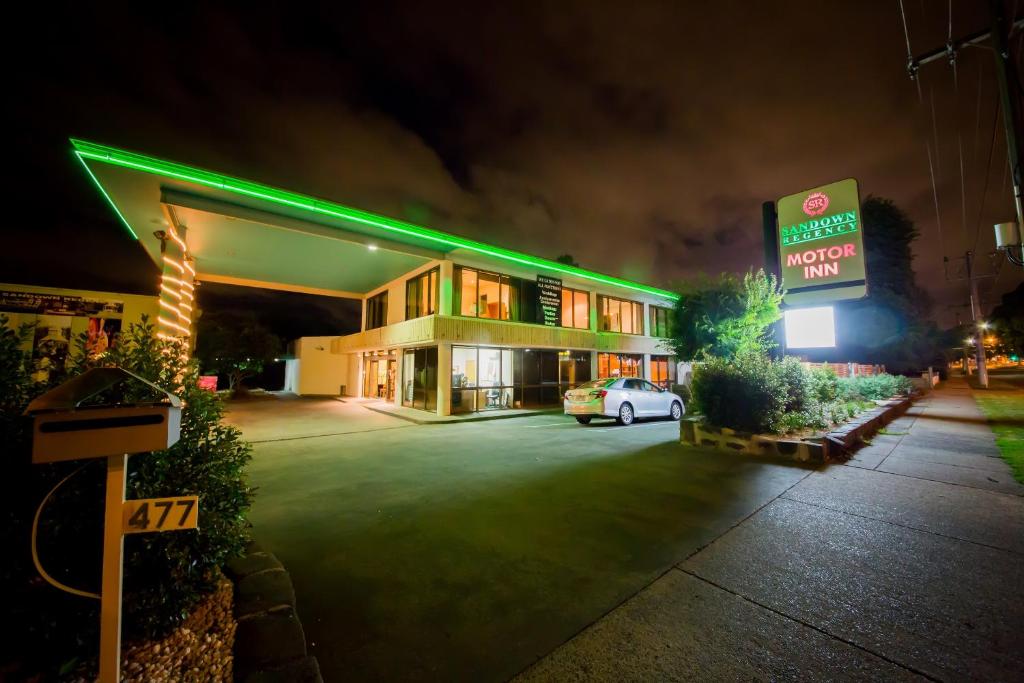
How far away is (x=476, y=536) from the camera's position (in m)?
4.09

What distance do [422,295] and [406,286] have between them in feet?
6.63

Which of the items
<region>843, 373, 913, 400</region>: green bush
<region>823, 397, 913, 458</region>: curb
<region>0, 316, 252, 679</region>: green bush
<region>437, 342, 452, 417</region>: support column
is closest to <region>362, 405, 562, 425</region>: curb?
<region>437, 342, 452, 417</region>: support column

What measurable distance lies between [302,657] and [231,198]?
42.1 ft

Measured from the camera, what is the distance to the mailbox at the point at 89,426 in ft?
5.76

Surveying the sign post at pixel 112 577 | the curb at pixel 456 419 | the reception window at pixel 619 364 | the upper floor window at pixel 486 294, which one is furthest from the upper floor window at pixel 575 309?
the sign post at pixel 112 577

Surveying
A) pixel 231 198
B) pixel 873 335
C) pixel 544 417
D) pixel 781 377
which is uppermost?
pixel 231 198

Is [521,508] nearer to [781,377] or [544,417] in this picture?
[781,377]

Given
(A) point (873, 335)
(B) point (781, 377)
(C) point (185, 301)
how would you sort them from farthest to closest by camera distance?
1. (A) point (873, 335)
2. (C) point (185, 301)
3. (B) point (781, 377)

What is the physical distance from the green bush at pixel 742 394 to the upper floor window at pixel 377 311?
16.8 metres

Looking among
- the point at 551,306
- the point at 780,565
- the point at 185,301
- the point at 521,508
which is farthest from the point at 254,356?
the point at 780,565

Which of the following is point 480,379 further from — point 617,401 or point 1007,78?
point 1007,78

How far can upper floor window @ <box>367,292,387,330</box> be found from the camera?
21406mm

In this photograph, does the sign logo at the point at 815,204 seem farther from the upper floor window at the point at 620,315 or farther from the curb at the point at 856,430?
the upper floor window at the point at 620,315

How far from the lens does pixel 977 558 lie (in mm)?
3393
